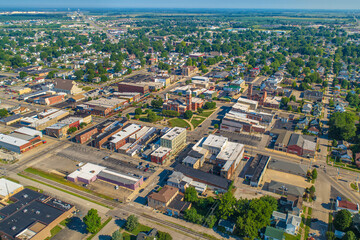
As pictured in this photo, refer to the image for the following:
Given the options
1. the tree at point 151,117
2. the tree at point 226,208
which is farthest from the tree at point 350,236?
the tree at point 151,117

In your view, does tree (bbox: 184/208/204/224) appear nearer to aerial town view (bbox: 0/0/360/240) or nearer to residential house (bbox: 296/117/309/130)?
aerial town view (bbox: 0/0/360/240)

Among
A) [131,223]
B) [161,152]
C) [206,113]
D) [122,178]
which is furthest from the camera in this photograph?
[206,113]

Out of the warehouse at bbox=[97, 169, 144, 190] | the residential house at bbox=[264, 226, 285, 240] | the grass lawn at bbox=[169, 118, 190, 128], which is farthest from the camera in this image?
the grass lawn at bbox=[169, 118, 190, 128]

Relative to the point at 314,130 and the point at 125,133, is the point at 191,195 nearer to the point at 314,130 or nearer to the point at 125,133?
the point at 125,133

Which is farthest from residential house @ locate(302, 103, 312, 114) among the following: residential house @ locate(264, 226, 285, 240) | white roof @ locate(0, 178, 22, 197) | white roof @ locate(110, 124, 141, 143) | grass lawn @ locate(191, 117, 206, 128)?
white roof @ locate(0, 178, 22, 197)

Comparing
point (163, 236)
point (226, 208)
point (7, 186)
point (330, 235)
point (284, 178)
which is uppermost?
point (226, 208)

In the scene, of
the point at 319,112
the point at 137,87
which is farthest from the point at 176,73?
the point at 319,112

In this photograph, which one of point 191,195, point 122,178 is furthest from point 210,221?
point 122,178
